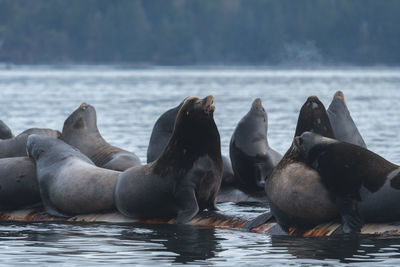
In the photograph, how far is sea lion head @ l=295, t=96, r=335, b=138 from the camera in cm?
1245

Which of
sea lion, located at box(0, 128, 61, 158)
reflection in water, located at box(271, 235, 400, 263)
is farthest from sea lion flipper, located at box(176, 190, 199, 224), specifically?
sea lion, located at box(0, 128, 61, 158)

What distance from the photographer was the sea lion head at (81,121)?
14969 millimetres

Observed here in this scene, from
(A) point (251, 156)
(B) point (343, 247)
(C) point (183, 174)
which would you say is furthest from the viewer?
(A) point (251, 156)

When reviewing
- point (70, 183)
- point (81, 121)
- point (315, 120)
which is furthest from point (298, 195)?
point (81, 121)

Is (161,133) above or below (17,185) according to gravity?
above

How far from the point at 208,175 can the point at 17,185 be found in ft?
7.85

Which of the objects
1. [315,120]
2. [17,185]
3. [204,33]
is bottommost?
[17,185]

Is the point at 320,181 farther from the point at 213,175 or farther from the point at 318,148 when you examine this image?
the point at 213,175

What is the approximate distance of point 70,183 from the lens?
40.6ft

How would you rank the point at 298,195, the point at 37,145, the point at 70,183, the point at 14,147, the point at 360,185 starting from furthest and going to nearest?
the point at 14,147 < the point at 37,145 < the point at 70,183 < the point at 298,195 < the point at 360,185

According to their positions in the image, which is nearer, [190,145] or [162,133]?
[190,145]

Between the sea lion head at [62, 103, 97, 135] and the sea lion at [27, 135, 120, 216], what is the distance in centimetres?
192

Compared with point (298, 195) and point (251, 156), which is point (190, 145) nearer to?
point (298, 195)

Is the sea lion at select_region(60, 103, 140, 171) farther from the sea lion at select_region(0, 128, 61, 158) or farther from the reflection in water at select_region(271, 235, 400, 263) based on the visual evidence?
the reflection in water at select_region(271, 235, 400, 263)
